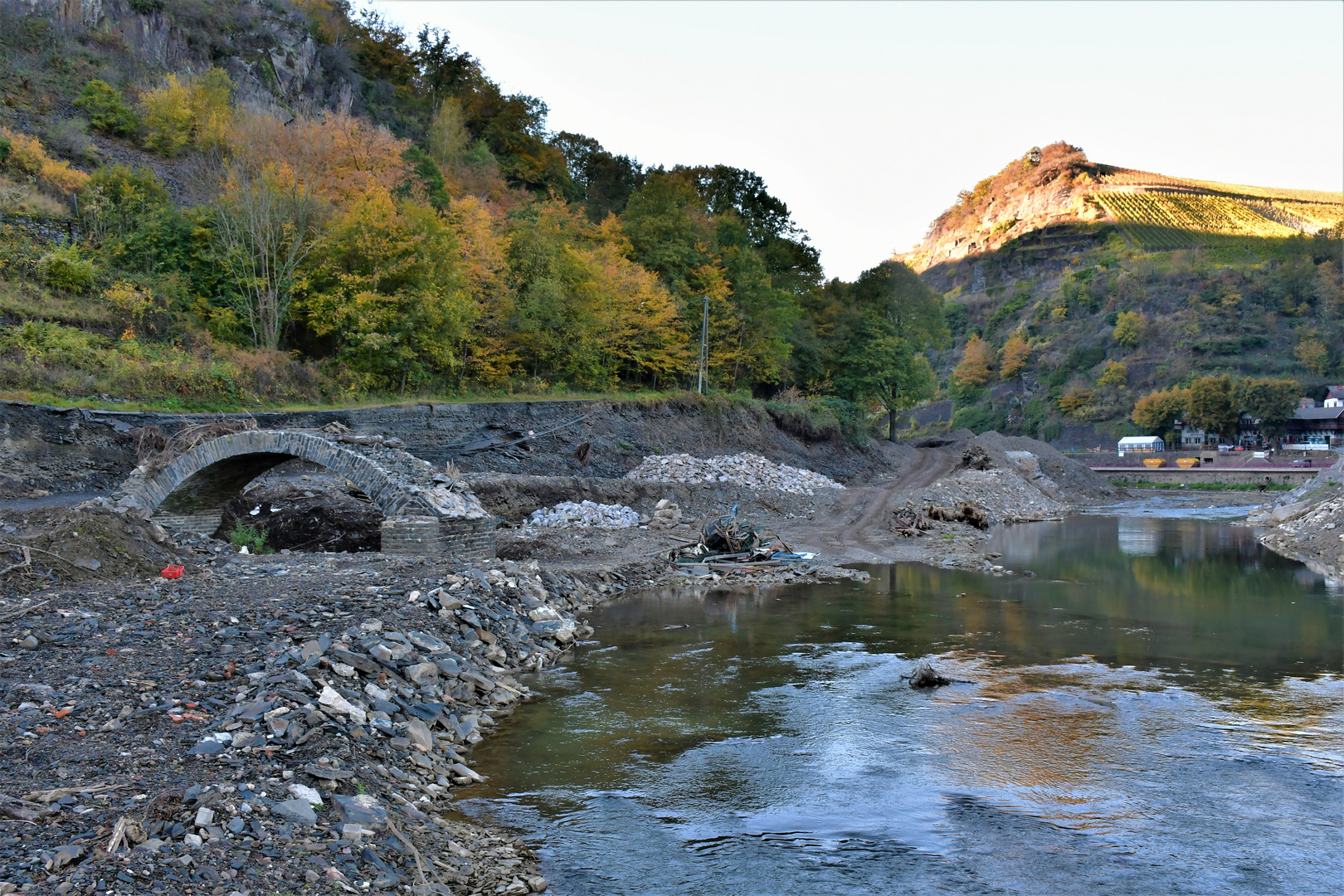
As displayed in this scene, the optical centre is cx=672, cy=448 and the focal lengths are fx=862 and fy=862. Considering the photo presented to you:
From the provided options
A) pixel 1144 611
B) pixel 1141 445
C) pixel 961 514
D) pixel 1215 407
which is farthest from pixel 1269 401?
pixel 1144 611

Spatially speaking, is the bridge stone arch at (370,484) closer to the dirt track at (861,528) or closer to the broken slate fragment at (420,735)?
the broken slate fragment at (420,735)

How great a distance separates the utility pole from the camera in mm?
47781

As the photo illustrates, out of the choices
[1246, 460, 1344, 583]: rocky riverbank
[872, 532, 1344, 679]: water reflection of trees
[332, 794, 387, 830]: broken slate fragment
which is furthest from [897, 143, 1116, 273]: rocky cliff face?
[332, 794, 387, 830]: broken slate fragment

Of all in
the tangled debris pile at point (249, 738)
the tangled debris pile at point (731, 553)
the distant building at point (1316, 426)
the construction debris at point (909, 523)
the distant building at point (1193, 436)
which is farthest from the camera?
the distant building at point (1193, 436)

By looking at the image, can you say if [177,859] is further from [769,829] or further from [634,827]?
[769,829]

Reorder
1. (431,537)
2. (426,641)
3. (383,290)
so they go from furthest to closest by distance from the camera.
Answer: (383,290), (431,537), (426,641)

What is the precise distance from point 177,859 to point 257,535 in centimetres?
1600

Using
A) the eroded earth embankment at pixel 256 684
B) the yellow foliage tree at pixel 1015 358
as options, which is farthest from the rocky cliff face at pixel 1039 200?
the eroded earth embankment at pixel 256 684

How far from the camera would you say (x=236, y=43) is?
48.3 meters

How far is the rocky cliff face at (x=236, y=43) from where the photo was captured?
43.9m

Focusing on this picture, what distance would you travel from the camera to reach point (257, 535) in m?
20.1

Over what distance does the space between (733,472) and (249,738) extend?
106 feet

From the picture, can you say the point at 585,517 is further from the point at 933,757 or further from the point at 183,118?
the point at 183,118

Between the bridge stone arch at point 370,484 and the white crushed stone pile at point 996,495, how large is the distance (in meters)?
22.2
